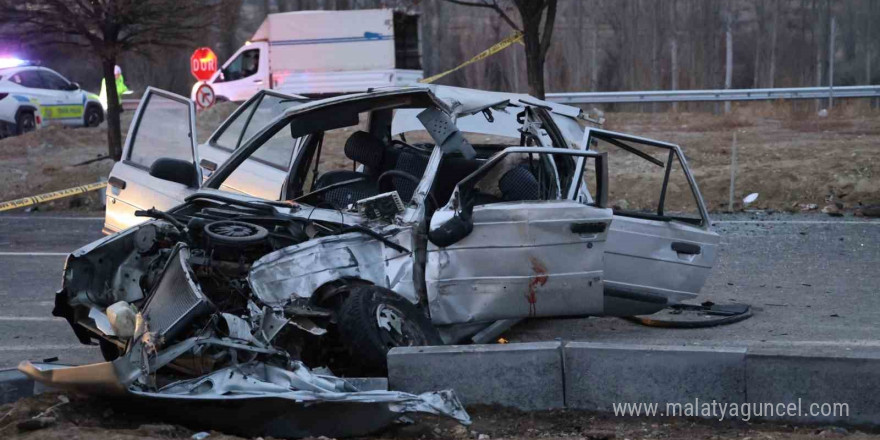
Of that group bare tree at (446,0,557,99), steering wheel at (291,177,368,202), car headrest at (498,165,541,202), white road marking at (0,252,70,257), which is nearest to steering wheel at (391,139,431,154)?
steering wheel at (291,177,368,202)

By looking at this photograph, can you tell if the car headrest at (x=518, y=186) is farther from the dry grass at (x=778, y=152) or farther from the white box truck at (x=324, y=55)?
the white box truck at (x=324, y=55)

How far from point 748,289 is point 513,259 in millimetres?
3890

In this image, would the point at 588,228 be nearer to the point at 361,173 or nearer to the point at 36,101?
the point at 361,173

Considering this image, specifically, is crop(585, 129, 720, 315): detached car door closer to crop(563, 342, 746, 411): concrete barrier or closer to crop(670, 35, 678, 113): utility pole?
crop(563, 342, 746, 411): concrete barrier

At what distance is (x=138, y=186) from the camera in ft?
28.6

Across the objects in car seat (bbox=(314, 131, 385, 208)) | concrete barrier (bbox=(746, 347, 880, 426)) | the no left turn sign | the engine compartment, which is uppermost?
the no left turn sign

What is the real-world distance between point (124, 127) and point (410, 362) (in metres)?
20.2

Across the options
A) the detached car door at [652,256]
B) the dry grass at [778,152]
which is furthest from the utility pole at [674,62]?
the detached car door at [652,256]

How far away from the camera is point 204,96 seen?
90.7 ft

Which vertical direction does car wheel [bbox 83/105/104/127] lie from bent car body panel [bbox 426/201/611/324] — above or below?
above

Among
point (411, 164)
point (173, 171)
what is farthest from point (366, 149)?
point (173, 171)

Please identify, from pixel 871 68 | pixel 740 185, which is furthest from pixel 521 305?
pixel 871 68

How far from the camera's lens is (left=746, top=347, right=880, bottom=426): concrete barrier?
5.17 metres

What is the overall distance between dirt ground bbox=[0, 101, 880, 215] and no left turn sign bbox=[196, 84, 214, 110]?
216 centimetres
